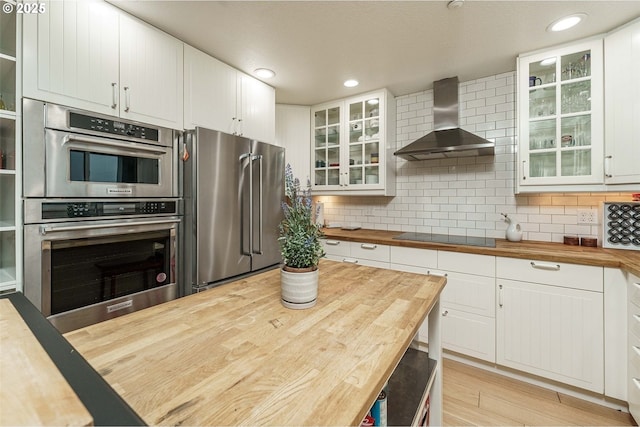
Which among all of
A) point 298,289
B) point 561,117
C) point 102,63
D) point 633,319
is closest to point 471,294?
point 633,319

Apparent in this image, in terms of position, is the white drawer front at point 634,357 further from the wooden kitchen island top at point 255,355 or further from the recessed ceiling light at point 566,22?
the recessed ceiling light at point 566,22

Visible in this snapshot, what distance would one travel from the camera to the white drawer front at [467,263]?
2092 millimetres

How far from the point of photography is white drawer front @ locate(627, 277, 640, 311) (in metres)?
1.55

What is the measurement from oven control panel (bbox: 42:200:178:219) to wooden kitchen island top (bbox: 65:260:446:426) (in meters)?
0.90

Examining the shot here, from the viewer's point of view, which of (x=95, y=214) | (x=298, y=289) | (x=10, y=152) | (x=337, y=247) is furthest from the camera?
(x=337, y=247)

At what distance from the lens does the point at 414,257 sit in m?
2.41

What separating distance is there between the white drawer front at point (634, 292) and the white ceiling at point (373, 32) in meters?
1.63

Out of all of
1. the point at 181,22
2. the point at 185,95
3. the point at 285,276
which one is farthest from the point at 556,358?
the point at 181,22

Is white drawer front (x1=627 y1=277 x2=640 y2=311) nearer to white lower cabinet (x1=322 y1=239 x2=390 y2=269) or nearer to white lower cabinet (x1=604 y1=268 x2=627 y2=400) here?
white lower cabinet (x1=604 y1=268 x2=627 y2=400)

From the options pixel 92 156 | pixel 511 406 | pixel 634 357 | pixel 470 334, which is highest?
pixel 92 156

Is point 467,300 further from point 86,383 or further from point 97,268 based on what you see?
point 97,268

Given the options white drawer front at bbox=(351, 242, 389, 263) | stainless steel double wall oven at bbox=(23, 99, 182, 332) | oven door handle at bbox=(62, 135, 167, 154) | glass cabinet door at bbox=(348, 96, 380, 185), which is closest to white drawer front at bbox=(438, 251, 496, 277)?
white drawer front at bbox=(351, 242, 389, 263)

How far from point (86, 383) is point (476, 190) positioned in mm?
2976

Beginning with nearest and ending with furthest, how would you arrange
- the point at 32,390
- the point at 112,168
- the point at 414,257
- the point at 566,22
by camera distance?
1. the point at 32,390
2. the point at 112,168
3. the point at 566,22
4. the point at 414,257
